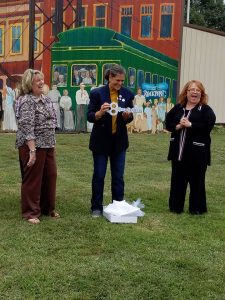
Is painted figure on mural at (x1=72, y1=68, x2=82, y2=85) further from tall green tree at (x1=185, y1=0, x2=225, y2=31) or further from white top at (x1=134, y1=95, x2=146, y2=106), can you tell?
tall green tree at (x1=185, y1=0, x2=225, y2=31)

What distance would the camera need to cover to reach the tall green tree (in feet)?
131

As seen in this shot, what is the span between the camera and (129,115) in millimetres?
5840

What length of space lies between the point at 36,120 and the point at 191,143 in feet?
6.34

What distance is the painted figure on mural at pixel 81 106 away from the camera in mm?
17500

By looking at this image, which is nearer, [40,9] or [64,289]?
[64,289]

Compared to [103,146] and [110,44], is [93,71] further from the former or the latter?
[103,146]

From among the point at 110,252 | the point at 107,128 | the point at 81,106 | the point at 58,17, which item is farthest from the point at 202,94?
the point at 58,17

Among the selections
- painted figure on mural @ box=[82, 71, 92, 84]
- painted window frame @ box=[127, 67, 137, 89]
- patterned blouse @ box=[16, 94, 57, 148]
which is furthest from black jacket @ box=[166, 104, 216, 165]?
painted window frame @ box=[127, 67, 137, 89]

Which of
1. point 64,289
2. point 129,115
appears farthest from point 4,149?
point 64,289

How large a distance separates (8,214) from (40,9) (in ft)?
42.6

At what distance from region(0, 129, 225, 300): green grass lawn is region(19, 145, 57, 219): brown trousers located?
19cm

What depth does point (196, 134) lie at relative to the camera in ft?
20.5

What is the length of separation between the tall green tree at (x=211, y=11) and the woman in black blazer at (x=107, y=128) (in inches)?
1382

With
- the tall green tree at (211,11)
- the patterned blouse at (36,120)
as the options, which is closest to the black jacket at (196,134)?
the patterned blouse at (36,120)
